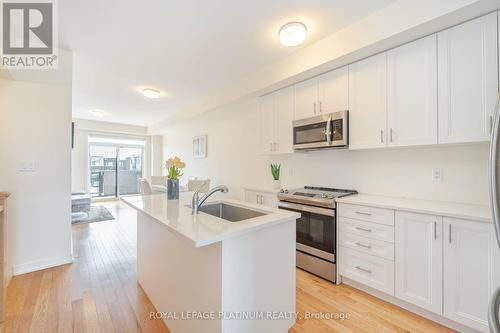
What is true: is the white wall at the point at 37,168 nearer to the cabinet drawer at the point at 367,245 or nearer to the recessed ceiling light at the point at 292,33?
the recessed ceiling light at the point at 292,33

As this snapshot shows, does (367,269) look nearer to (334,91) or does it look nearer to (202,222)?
(202,222)

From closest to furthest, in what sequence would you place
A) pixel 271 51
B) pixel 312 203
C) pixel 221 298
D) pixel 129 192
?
1. pixel 221 298
2. pixel 312 203
3. pixel 271 51
4. pixel 129 192

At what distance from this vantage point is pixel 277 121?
318 cm

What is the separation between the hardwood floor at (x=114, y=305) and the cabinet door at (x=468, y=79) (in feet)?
5.06

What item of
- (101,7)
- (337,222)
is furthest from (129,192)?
(337,222)

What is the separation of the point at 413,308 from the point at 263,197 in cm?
195

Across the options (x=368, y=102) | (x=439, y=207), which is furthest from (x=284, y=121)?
(x=439, y=207)

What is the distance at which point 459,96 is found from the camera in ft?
5.67

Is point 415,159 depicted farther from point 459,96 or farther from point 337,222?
point 337,222

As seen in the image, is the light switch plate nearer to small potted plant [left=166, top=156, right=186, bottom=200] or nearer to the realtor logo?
the realtor logo

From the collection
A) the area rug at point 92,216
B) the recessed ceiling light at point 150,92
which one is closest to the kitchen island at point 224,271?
the recessed ceiling light at point 150,92

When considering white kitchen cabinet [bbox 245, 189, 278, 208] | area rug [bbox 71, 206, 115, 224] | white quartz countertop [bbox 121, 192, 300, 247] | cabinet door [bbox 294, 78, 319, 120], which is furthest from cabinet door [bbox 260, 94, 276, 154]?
area rug [bbox 71, 206, 115, 224]

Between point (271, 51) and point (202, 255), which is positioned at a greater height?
point (271, 51)

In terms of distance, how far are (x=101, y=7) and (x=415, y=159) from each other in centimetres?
326
